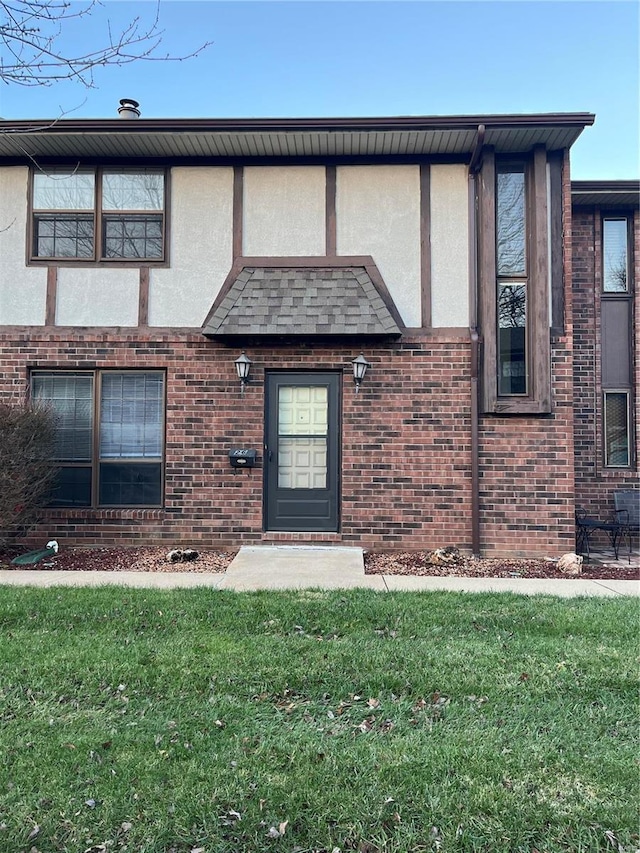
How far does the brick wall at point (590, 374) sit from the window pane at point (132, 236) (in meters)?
6.51

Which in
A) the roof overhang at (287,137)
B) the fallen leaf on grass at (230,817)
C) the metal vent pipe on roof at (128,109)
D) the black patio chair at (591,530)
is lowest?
the fallen leaf on grass at (230,817)

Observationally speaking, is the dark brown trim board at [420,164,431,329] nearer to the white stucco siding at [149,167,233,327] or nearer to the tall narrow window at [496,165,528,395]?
the tall narrow window at [496,165,528,395]

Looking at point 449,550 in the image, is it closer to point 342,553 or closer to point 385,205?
point 342,553

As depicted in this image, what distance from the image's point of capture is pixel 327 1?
25.3 feet

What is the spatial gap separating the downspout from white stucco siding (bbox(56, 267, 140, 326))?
14.7ft

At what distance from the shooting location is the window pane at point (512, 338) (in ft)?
23.3

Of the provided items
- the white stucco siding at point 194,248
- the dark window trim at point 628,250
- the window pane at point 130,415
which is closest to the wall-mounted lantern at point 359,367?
the white stucco siding at point 194,248

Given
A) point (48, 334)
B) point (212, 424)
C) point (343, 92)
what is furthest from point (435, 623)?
point (343, 92)

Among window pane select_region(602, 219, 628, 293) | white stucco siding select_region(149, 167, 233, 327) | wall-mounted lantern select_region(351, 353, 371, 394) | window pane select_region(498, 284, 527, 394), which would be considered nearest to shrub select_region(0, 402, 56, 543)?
white stucco siding select_region(149, 167, 233, 327)

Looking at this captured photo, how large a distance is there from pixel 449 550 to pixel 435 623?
261 centimetres

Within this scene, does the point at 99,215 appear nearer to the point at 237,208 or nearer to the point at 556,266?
the point at 237,208

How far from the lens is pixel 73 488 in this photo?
24.1 ft

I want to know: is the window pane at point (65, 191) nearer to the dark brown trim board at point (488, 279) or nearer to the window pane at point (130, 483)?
the window pane at point (130, 483)

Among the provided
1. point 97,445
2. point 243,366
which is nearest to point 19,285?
point 97,445
